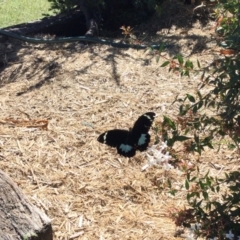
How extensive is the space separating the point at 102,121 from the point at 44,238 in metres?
1.66

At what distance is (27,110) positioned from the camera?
432 centimetres

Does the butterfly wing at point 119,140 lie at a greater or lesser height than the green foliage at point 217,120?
lesser

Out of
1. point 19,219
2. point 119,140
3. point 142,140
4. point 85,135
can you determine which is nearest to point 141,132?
point 142,140

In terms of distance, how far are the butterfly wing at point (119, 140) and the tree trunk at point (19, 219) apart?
1178mm

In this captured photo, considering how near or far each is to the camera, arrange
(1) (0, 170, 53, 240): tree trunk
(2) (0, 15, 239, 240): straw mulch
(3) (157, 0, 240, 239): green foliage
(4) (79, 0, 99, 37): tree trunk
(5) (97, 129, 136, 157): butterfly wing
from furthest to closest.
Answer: (4) (79, 0, 99, 37): tree trunk, (5) (97, 129, 136, 157): butterfly wing, (2) (0, 15, 239, 240): straw mulch, (1) (0, 170, 53, 240): tree trunk, (3) (157, 0, 240, 239): green foliage

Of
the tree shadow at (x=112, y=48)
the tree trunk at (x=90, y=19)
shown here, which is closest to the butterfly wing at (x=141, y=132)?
the tree shadow at (x=112, y=48)

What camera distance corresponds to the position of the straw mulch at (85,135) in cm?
322

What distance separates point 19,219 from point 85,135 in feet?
4.73

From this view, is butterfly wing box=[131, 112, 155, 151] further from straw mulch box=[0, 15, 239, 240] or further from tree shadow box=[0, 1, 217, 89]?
tree shadow box=[0, 1, 217, 89]

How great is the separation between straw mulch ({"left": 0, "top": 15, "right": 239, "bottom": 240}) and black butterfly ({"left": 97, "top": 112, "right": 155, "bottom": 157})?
0.07 metres

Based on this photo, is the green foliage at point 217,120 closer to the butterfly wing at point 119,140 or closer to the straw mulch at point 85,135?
the straw mulch at point 85,135

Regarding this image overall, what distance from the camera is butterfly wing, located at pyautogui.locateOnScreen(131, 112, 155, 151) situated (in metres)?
3.84

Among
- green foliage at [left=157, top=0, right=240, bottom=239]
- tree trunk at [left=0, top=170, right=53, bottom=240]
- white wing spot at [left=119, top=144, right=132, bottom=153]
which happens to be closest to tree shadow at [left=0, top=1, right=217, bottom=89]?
white wing spot at [left=119, top=144, right=132, bottom=153]

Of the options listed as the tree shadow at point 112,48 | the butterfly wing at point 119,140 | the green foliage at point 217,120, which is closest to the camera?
the green foliage at point 217,120
